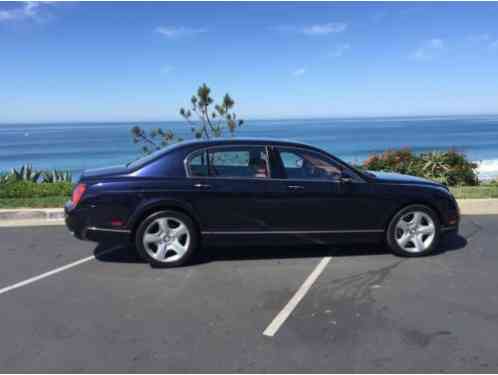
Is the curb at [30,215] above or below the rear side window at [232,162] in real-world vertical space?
below

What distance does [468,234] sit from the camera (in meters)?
6.56

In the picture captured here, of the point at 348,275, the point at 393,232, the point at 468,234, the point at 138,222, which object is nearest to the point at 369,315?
the point at 348,275

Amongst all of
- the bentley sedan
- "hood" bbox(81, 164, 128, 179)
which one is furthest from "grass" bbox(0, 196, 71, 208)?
the bentley sedan

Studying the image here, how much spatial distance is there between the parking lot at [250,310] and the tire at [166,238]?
0.53 feet

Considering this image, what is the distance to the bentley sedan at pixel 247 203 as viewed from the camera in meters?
4.99

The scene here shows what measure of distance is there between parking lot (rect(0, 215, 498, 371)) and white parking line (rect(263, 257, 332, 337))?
0.08ft

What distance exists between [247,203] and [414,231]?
7.32ft

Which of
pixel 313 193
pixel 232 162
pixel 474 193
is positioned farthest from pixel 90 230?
pixel 474 193

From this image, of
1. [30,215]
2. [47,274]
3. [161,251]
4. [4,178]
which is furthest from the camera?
[4,178]

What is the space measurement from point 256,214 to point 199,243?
79 centimetres

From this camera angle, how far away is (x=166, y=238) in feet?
16.5

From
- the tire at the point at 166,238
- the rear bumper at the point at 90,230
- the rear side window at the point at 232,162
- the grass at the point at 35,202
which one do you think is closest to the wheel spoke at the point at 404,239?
the rear side window at the point at 232,162

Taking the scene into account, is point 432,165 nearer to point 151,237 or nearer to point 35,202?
point 151,237

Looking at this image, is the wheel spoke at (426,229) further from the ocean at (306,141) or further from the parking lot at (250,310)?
the ocean at (306,141)
